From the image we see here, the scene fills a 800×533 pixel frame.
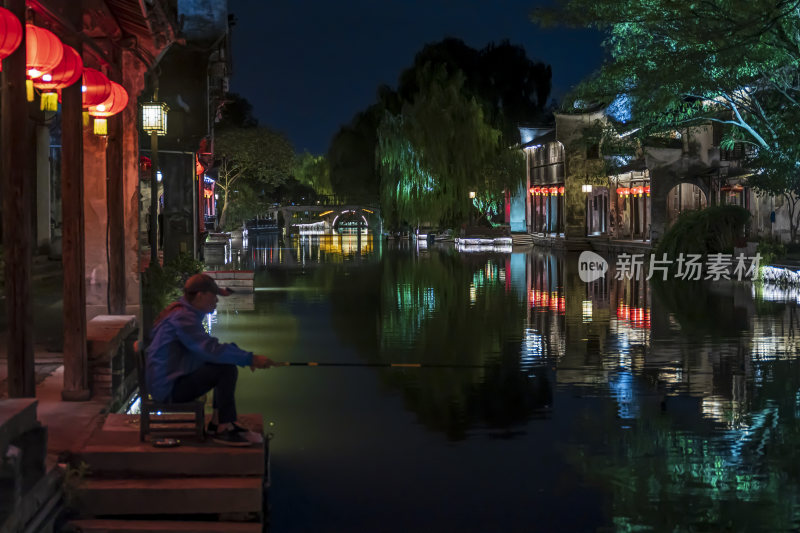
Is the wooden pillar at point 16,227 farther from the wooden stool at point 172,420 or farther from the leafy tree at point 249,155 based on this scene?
the leafy tree at point 249,155

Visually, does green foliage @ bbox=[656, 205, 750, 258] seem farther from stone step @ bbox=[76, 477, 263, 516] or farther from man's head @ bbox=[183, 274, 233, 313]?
stone step @ bbox=[76, 477, 263, 516]

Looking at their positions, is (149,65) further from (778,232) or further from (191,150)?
(778,232)

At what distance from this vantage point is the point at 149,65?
50.2ft

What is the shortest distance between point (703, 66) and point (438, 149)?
2747cm

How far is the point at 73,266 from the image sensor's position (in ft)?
30.7

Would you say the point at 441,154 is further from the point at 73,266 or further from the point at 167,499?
the point at 167,499

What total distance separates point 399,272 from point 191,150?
22.5 ft

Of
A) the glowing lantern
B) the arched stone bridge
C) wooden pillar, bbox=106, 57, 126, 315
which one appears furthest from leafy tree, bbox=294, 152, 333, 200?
wooden pillar, bbox=106, 57, 126, 315

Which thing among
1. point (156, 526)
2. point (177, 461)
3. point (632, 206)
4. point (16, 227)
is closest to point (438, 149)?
point (632, 206)

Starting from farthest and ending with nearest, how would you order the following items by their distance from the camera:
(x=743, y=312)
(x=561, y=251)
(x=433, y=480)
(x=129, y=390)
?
(x=561, y=251) → (x=743, y=312) → (x=129, y=390) → (x=433, y=480)

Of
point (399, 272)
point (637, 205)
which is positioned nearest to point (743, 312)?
point (399, 272)

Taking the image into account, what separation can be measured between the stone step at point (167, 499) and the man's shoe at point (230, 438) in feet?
1.27

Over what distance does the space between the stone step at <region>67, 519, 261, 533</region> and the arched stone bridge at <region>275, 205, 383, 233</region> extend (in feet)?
276

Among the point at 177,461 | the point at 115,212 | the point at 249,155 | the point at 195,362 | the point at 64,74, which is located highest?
the point at 249,155
